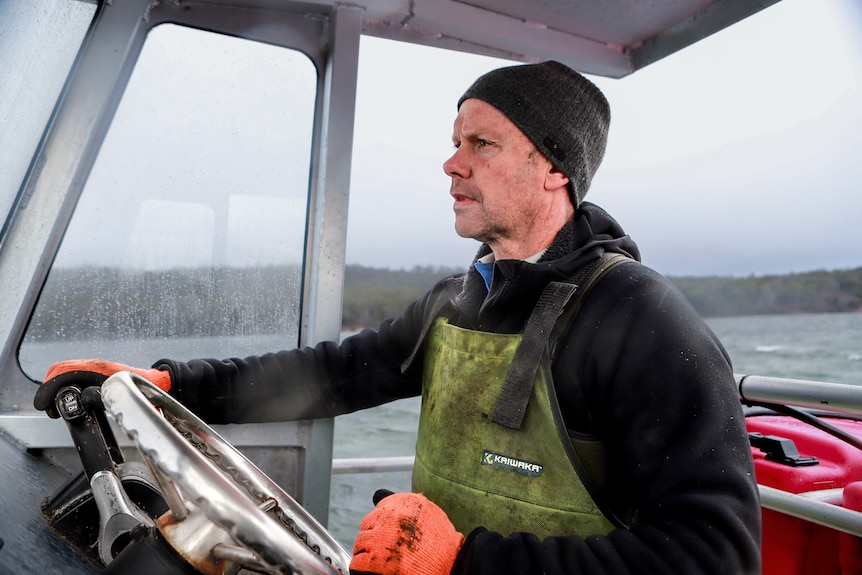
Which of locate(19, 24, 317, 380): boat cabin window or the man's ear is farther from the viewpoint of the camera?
locate(19, 24, 317, 380): boat cabin window

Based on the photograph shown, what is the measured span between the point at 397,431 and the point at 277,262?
1575 centimetres

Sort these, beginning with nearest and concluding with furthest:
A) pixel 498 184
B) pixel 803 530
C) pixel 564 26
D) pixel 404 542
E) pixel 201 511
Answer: pixel 201 511, pixel 404 542, pixel 498 184, pixel 803 530, pixel 564 26

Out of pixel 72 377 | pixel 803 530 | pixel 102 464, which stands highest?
pixel 72 377

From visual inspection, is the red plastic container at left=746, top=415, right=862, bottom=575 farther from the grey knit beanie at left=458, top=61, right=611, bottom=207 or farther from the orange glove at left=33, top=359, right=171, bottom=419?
the orange glove at left=33, top=359, right=171, bottom=419

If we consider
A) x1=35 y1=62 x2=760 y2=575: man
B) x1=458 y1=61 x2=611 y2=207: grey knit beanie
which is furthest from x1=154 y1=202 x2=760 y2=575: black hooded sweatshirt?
x1=458 y1=61 x2=611 y2=207: grey knit beanie

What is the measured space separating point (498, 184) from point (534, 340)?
43 centimetres

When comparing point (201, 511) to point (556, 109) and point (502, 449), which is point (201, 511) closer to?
point (502, 449)

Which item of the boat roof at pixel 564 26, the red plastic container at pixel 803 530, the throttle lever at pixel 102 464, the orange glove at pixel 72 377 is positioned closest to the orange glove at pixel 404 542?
the throttle lever at pixel 102 464

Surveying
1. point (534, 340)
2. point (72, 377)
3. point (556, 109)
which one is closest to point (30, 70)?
point (72, 377)

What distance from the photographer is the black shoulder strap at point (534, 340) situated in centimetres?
126

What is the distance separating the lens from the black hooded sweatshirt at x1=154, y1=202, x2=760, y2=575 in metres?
0.98

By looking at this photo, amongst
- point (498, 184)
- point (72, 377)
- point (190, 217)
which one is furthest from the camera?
point (190, 217)

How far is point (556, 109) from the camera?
158cm

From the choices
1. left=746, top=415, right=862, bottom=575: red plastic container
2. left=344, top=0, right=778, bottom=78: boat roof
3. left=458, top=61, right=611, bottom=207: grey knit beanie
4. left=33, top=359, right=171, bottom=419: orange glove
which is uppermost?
left=344, top=0, right=778, bottom=78: boat roof
